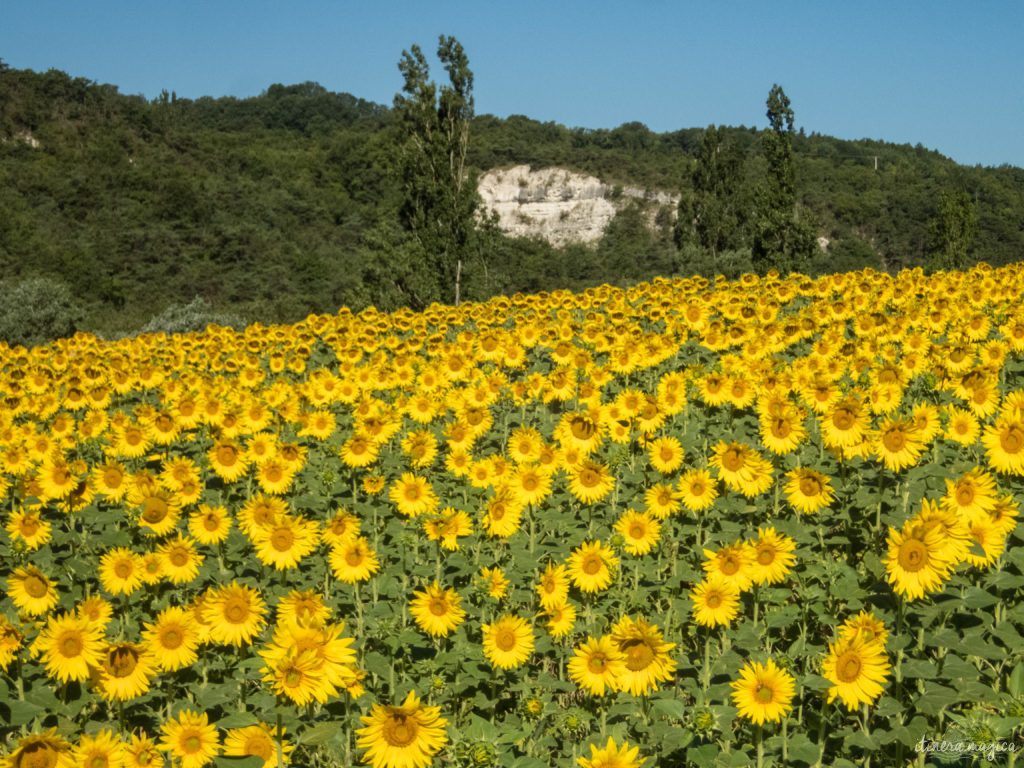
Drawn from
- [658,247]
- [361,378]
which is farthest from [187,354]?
[658,247]

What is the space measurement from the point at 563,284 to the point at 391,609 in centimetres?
8130

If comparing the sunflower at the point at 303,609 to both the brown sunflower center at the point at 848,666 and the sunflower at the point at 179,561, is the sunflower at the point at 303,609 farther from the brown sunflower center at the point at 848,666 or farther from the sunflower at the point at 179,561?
the brown sunflower center at the point at 848,666

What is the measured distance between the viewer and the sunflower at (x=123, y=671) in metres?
3.25

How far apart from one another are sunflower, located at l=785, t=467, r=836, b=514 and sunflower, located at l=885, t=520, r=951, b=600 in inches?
45.5

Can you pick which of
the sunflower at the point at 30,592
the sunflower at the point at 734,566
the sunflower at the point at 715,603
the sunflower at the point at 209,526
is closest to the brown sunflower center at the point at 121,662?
the sunflower at the point at 30,592

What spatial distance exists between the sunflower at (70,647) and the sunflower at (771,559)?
3.33m

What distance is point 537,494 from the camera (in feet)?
17.1

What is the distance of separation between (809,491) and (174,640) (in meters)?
3.72

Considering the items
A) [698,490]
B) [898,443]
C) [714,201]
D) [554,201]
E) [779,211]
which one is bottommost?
[698,490]

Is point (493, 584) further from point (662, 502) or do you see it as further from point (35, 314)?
point (35, 314)

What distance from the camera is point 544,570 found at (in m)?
4.98

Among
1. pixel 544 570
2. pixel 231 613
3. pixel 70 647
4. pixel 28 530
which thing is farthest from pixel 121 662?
pixel 544 570

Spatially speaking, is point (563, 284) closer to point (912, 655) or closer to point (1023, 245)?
point (1023, 245)

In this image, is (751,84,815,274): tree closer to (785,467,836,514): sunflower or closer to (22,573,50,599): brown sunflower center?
(785,467,836,514): sunflower
